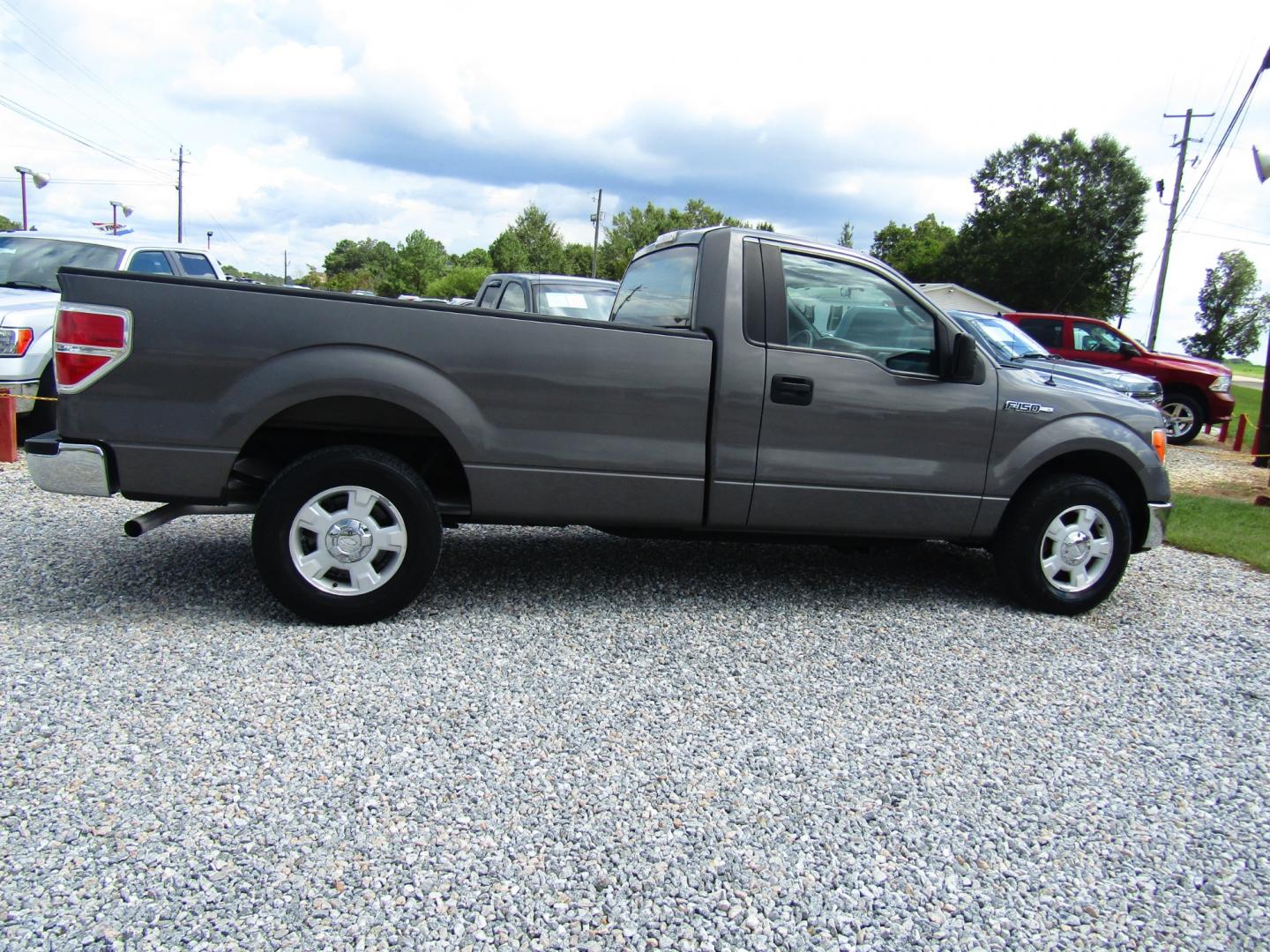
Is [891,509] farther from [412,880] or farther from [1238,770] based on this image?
[412,880]

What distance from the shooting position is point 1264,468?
1297 cm

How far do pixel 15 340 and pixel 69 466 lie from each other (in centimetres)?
535

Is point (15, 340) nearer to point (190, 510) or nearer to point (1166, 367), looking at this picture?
point (190, 510)

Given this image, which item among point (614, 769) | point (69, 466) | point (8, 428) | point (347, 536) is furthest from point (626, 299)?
point (8, 428)

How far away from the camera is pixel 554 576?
5355 mm

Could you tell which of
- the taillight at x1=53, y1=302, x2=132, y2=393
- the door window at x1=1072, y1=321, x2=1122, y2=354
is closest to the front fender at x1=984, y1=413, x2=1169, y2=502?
the taillight at x1=53, y1=302, x2=132, y2=393

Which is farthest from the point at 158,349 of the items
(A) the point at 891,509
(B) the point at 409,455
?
(A) the point at 891,509

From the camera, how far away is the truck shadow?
15.3 feet

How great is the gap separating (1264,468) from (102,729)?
14.5 meters

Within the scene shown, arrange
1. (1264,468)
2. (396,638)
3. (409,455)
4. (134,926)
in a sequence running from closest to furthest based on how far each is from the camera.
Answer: (134,926), (396,638), (409,455), (1264,468)

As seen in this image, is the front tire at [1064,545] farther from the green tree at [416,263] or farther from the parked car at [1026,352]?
the green tree at [416,263]

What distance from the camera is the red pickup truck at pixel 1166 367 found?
15.0 meters

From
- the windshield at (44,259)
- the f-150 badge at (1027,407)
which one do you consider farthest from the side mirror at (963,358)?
the windshield at (44,259)

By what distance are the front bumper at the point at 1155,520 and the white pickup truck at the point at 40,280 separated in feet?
25.0
